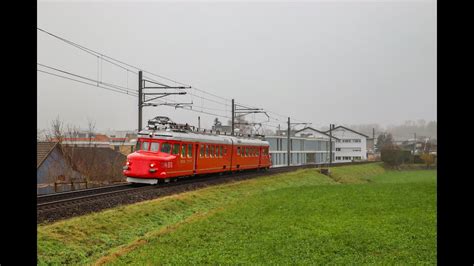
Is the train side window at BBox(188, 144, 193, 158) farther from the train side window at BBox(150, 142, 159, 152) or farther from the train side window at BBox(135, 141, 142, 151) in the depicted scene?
the train side window at BBox(135, 141, 142, 151)

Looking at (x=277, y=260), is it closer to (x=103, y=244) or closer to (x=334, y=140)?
(x=103, y=244)

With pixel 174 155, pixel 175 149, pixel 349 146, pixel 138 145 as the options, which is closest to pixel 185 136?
pixel 175 149

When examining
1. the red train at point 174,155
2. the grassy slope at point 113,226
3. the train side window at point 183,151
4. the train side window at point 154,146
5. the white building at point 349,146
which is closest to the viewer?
the grassy slope at point 113,226

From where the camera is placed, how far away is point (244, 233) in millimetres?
10414

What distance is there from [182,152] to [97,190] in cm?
431

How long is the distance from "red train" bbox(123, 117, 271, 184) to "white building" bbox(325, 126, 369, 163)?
54.6 meters

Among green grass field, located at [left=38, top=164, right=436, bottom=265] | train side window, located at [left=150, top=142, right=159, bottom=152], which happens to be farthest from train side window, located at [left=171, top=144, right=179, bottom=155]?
green grass field, located at [left=38, top=164, right=436, bottom=265]

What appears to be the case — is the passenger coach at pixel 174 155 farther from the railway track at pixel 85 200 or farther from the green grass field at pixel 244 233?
the green grass field at pixel 244 233

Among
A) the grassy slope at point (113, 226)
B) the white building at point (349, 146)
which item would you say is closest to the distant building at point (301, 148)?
the white building at point (349, 146)

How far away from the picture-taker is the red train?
17828mm

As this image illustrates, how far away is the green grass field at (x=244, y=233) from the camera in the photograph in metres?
8.04

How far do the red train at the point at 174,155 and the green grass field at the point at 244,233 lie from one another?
2.30m

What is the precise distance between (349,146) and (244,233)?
69.8 meters
